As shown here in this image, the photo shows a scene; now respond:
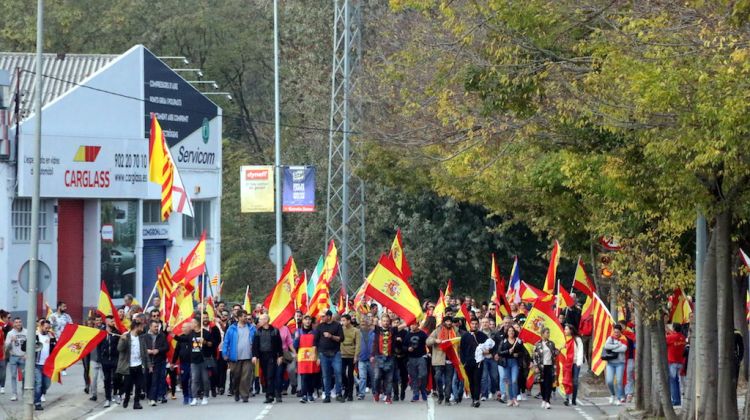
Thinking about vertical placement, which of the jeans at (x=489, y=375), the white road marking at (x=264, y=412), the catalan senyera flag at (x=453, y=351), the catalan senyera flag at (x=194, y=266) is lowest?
the white road marking at (x=264, y=412)

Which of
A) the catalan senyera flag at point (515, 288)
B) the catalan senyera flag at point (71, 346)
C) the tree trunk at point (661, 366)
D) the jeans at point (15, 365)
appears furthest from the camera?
the catalan senyera flag at point (515, 288)

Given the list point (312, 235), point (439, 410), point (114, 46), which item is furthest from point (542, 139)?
point (114, 46)

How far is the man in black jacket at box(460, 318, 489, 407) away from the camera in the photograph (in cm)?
2534

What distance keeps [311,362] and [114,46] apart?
3615 centimetres

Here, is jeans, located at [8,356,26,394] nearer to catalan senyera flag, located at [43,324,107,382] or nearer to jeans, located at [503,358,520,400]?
catalan senyera flag, located at [43,324,107,382]

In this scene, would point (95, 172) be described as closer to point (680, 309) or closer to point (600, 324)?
point (680, 309)

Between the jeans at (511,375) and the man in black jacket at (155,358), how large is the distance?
6.36 metres

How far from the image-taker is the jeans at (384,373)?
25.7m

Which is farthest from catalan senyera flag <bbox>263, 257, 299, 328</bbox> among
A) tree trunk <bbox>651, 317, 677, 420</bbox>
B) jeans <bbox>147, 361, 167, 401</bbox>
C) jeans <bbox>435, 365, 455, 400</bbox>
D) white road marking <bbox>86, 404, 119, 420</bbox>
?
tree trunk <bbox>651, 317, 677, 420</bbox>

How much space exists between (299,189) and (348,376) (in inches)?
636

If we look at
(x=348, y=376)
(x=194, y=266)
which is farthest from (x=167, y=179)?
(x=348, y=376)

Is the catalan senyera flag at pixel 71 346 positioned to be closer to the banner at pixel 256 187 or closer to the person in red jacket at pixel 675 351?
the person in red jacket at pixel 675 351

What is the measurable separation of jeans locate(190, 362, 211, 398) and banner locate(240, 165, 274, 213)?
16.3 metres

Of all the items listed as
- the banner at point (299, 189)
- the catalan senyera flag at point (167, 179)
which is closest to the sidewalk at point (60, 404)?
the catalan senyera flag at point (167, 179)
